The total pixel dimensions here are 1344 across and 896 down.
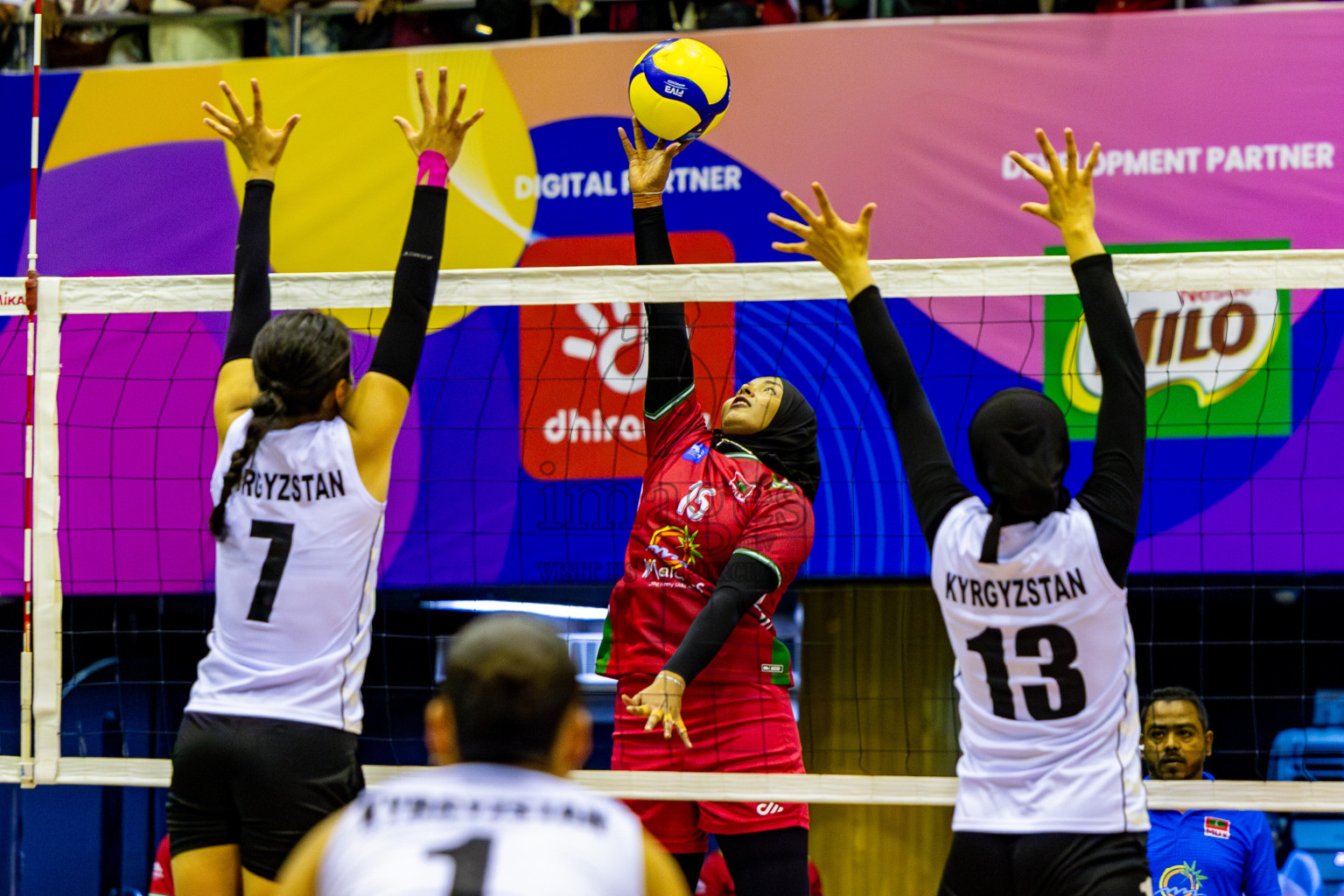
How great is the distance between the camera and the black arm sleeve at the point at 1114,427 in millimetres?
2824

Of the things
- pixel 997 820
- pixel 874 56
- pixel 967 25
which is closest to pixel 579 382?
pixel 874 56

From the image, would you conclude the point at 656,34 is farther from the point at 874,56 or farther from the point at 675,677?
the point at 675,677

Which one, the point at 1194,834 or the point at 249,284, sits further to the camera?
the point at 1194,834

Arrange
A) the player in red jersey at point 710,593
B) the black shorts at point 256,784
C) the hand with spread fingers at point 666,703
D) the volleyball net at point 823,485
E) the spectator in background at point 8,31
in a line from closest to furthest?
the black shorts at point 256,784 → the hand with spread fingers at point 666,703 → the player in red jersey at point 710,593 → the volleyball net at point 823,485 → the spectator in background at point 8,31

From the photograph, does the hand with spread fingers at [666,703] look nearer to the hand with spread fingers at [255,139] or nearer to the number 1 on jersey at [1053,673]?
the number 1 on jersey at [1053,673]

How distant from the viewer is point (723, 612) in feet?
13.1

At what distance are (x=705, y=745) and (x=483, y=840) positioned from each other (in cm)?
249

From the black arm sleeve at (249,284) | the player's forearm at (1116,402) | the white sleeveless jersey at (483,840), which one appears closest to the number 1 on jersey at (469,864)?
the white sleeveless jersey at (483,840)

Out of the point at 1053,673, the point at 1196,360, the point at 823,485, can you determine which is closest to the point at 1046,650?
the point at 1053,673

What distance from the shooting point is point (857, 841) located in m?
7.04

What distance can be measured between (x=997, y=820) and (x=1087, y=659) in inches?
15.3

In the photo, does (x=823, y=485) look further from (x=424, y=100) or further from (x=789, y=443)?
(x=424, y=100)

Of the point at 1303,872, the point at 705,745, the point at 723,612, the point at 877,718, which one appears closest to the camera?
the point at 723,612

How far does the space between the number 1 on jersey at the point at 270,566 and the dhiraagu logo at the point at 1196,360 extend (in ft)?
13.0
